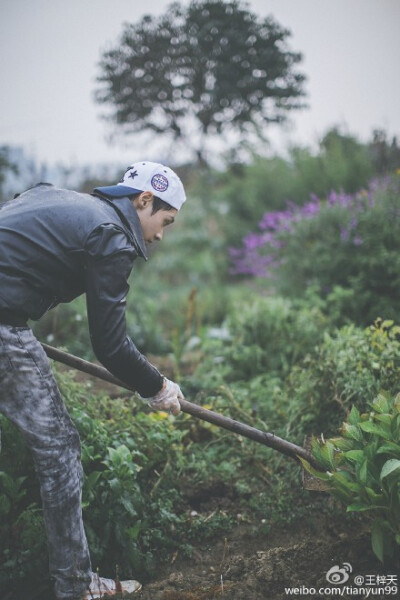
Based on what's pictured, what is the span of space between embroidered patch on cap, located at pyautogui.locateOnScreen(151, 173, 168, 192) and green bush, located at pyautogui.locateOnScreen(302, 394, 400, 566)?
1.47 metres

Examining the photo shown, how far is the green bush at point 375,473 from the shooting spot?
216cm

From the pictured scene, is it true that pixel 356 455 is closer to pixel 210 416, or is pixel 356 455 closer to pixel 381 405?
pixel 381 405

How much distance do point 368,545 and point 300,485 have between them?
80 centimetres

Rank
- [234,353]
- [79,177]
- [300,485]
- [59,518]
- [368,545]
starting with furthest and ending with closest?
[79,177]
[234,353]
[300,485]
[368,545]
[59,518]

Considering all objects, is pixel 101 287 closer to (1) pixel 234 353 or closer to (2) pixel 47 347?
(2) pixel 47 347

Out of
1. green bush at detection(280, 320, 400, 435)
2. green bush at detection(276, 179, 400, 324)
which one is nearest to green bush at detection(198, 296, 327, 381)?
green bush at detection(276, 179, 400, 324)

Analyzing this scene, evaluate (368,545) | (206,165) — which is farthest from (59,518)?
(206,165)

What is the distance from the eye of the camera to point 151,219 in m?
2.56

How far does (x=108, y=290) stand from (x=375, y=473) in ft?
4.66

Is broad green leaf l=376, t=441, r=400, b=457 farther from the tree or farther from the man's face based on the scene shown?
the tree

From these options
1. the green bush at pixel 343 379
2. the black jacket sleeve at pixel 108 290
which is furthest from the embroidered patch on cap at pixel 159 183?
the green bush at pixel 343 379

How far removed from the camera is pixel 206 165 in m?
14.6

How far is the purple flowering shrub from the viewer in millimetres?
5000

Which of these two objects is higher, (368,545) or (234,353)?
(234,353)
